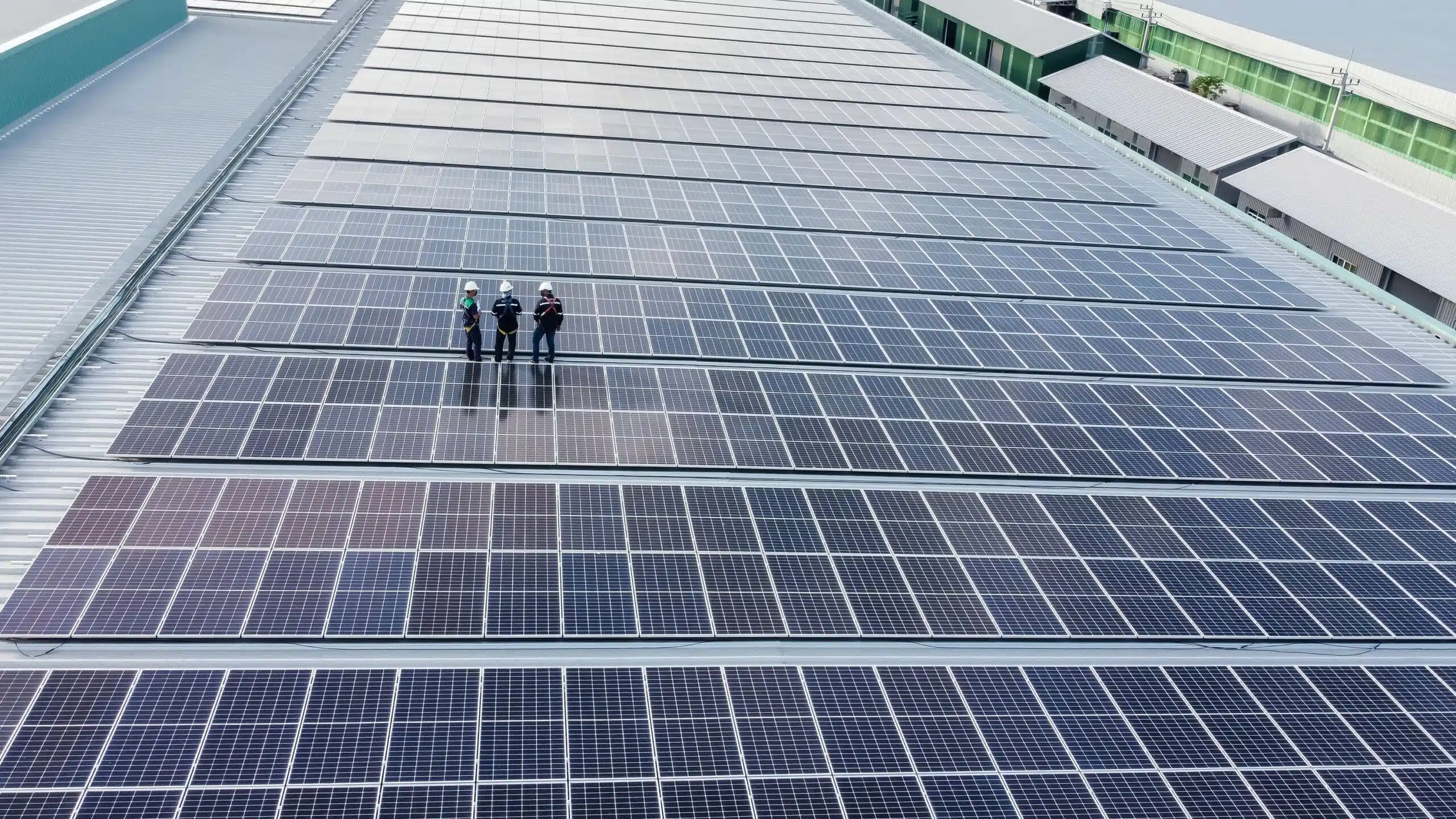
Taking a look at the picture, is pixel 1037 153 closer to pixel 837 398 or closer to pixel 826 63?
pixel 826 63

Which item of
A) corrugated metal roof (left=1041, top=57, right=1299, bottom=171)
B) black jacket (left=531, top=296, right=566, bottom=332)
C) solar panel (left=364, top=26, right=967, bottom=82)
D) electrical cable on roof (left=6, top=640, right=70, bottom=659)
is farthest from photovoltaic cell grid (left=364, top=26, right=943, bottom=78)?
electrical cable on roof (left=6, top=640, right=70, bottom=659)

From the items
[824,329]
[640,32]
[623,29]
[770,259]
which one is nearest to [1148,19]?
[640,32]

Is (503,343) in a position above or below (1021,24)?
below

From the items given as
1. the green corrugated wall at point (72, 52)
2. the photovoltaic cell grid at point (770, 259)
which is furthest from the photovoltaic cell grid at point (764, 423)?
the green corrugated wall at point (72, 52)

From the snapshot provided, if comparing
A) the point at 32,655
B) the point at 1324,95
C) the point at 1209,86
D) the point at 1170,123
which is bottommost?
the point at 32,655

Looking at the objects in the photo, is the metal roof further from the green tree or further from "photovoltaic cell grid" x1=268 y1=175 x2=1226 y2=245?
the green tree

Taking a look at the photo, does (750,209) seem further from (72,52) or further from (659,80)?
(72,52)
